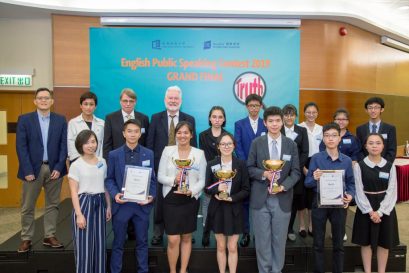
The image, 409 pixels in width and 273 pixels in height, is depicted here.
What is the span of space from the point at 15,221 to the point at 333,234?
488 centimetres

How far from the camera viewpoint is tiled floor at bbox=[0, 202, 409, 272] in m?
4.93

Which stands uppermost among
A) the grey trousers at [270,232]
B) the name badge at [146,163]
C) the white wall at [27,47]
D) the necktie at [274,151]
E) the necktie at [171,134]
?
the white wall at [27,47]

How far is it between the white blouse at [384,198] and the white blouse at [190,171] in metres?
1.37

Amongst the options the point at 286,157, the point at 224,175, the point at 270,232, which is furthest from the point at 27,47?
the point at 270,232

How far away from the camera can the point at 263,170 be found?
9.77ft

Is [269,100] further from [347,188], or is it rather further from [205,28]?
[347,188]

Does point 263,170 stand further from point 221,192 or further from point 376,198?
point 376,198

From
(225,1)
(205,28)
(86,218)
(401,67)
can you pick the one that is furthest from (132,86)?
(401,67)

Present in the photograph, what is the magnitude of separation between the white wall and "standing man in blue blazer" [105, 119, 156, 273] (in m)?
3.86

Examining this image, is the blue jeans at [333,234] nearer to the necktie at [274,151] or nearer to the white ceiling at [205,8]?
the necktie at [274,151]

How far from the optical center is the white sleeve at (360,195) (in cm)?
307

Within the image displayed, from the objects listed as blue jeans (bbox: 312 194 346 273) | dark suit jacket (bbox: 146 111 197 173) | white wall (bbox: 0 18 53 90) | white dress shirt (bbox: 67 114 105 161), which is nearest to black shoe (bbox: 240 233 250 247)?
blue jeans (bbox: 312 194 346 273)

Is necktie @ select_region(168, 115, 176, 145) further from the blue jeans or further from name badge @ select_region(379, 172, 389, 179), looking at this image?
name badge @ select_region(379, 172, 389, 179)

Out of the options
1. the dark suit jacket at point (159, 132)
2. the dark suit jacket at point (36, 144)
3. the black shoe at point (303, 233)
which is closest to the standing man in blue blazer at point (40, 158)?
the dark suit jacket at point (36, 144)
